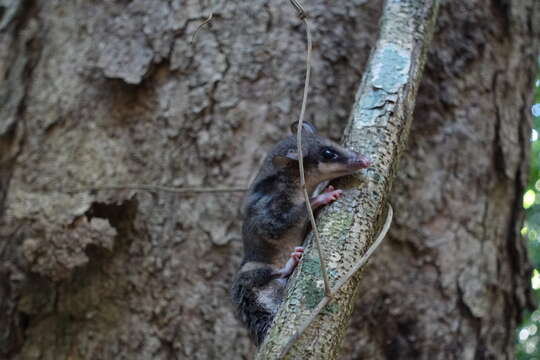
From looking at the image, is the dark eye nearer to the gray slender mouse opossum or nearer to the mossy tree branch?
the gray slender mouse opossum

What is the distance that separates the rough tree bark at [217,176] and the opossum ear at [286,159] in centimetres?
50

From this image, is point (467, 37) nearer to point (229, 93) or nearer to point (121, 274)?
point (229, 93)

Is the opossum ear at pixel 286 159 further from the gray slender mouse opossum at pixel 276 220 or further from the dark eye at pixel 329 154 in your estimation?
the dark eye at pixel 329 154

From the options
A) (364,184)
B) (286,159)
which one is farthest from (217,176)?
(364,184)

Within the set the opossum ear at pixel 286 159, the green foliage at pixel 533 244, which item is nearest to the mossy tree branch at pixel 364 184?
the opossum ear at pixel 286 159

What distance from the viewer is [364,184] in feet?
8.18

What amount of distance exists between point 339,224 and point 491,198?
2.19 metres

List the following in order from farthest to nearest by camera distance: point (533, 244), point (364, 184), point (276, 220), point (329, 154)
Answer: point (533, 244)
point (276, 220)
point (329, 154)
point (364, 184)

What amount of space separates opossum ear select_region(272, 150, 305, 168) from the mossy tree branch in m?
0.67

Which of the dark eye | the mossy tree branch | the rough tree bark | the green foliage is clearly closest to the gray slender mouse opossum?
the dark eye

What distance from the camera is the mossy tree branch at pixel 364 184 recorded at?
6.49 ft

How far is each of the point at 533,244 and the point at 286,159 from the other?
4743 mm

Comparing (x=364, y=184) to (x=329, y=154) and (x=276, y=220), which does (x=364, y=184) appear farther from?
(x=276, y=220)

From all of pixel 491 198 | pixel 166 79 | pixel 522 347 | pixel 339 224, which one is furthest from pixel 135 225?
pixel 522 347
